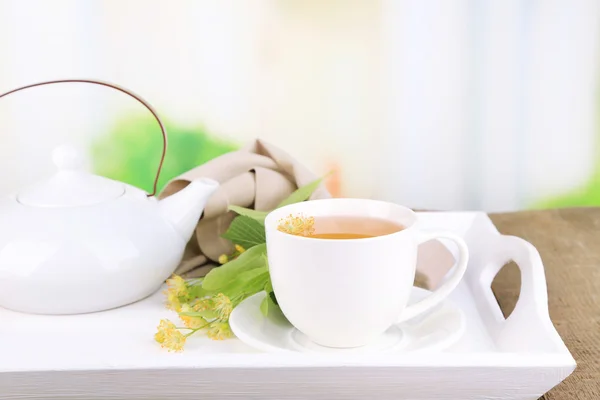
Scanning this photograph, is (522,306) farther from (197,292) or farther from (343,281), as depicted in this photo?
(197,292)

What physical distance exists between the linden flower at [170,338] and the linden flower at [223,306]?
5cm

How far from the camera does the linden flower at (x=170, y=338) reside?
2.11 ft

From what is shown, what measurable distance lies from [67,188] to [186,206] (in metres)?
0.14

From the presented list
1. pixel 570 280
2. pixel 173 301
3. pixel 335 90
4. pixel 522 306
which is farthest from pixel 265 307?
pixel 335 90

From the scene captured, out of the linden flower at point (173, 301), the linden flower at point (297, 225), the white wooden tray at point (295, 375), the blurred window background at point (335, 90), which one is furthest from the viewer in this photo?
the blurred window background at point (335, 90)

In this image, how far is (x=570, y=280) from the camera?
935mm

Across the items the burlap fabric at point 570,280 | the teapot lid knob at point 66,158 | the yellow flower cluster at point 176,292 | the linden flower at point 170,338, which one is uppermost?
the teapot lid knob at point 66,158

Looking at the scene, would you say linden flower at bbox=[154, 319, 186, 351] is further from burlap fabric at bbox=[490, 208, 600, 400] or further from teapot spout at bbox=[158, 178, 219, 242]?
burlap fabric at bbox=[490, 208, 600, 400]

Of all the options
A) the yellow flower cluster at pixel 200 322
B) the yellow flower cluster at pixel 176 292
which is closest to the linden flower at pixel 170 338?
the yellow flower cluster at pixel 200 322

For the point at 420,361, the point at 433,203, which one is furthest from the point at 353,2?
the point at 420,361

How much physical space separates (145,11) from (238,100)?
261 millimetres

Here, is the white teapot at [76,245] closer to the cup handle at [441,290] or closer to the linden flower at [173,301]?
the linden flower at [173,301]

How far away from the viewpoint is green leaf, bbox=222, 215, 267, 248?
0.82m

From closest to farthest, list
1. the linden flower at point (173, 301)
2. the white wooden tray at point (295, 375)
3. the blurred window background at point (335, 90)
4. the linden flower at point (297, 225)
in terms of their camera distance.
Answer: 1. the white wooden tray at point (295, 375)
2. the linden flower at point (297, 225)
3. the linden flower at point (173, 301)
4. the blurred window background at point (335, 90)
